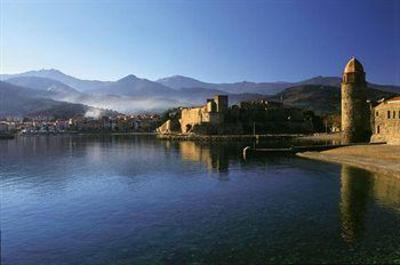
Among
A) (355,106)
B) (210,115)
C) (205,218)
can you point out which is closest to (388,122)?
(355,106)

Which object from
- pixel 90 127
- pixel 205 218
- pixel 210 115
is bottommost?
pixel 205 218

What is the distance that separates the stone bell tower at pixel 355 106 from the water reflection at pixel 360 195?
1605 cm

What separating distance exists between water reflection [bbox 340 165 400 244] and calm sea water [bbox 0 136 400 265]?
0.16 ft

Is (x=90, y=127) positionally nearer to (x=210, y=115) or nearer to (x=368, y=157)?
(x=210, y=115)

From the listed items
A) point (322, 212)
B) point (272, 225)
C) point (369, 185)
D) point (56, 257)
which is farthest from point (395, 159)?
point (56, 257)

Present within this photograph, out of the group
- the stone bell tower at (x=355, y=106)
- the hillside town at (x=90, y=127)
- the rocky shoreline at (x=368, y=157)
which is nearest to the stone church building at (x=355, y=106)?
the stone bell tower at (x=355, y=106)

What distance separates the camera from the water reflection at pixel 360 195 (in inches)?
658

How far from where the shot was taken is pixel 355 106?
4603 cm

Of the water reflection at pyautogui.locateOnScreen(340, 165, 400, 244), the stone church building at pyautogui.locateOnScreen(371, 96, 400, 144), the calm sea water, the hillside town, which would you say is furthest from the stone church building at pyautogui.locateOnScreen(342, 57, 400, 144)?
the hillside town

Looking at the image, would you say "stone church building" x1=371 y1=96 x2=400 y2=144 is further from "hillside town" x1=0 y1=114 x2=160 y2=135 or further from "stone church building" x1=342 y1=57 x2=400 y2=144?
"hillside town" x1=0 y1=114 x2=160 y2=135

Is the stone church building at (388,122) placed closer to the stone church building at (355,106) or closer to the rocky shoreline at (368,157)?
the rocky shoreline at (368,157)

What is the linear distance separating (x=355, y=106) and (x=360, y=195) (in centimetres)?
2539

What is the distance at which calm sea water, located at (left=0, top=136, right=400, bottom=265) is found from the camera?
13.9 m

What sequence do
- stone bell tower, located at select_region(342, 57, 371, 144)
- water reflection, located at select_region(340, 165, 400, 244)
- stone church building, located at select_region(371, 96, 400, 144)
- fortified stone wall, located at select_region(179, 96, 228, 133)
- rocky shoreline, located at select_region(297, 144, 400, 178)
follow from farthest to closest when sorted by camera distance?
fortified stone wall, located at select_region(179, 96, 228, 133)
stone bell tower, located at select_region(342, 57, 371, 144)
stone church building, located at select_region(371, 96, 400, 144)
rocky shoreline, located at select_region(297, 144, 400, 178)
water reflection, located at select_region(340, 165, 400, 244)
